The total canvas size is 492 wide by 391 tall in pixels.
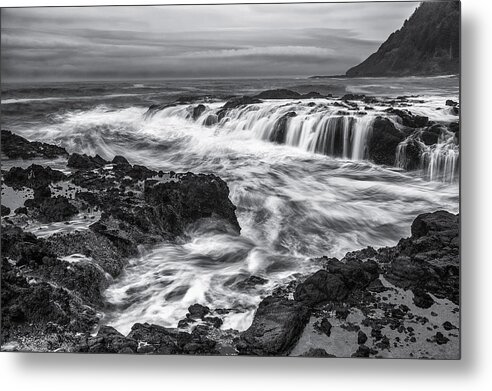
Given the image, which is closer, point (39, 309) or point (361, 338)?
point (361, 338)

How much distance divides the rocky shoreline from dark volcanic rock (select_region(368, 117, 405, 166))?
0.37 m

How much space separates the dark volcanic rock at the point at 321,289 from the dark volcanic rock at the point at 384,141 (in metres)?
0.67

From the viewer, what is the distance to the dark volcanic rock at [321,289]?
3293mm

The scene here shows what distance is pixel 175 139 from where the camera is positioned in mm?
3561

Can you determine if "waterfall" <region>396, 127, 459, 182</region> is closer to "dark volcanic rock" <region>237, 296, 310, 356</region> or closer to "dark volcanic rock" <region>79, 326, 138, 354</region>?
"dark volcanic rock" <region>237, 296, 310, 356</region>

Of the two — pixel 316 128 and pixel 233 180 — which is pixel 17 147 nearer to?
pixel 233 180

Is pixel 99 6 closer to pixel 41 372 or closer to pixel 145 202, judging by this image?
pixel 145 202

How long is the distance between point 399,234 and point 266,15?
53.3 inches

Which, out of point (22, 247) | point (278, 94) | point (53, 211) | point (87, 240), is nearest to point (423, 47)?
point (278, 94)

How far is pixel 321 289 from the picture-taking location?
3.30 m

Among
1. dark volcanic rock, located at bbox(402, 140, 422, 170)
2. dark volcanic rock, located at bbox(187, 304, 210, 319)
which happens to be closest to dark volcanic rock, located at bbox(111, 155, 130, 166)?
A: dark volcanic rock, located at bbox(187, 304, 210, 319)

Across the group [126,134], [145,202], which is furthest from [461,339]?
[126,134]

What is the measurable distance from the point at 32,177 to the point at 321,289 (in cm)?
169

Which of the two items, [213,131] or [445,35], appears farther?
[213,131]
